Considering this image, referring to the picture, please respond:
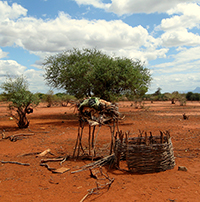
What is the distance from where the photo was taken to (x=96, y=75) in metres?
15.3

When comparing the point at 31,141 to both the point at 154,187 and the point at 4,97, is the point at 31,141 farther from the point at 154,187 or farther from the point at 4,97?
the point at 154,187

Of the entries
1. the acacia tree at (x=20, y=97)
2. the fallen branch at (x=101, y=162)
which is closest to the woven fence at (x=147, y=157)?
the fallen branch at (x=101, y=162)

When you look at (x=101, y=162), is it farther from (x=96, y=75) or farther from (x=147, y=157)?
(x=96, y=75)

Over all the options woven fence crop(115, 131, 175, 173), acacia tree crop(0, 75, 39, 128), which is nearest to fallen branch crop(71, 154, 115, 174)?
woven fence crop(115, 131, 175, 173)

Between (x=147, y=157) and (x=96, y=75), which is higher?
(x=96, y=75)

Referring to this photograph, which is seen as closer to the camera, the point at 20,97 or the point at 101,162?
the point at 101,162

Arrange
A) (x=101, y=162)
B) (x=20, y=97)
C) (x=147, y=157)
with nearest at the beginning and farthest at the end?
(x=147, y=157), (x=101, y=162), (x=20, y=97)

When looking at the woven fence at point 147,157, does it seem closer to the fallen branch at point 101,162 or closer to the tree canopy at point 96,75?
the fallen branch at point 101,162

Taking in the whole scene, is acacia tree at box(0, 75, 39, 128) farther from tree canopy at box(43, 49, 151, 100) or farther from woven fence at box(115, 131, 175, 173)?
woven fence at box(115, 131, 175, 173)

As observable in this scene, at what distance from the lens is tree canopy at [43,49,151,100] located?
49.1 ft

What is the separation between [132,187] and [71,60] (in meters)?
15.2

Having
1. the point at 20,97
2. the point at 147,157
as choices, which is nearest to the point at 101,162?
the point at 147,157

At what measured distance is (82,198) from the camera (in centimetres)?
430

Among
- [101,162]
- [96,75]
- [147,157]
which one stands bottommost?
[101,162]
